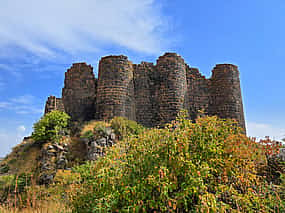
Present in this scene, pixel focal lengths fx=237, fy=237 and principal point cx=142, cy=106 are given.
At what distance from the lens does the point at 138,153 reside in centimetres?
507

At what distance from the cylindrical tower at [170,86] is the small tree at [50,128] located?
21.9 feet

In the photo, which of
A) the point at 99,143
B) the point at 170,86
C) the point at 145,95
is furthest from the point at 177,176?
the point at 145,95

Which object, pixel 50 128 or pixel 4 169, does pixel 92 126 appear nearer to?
pixel 50 128

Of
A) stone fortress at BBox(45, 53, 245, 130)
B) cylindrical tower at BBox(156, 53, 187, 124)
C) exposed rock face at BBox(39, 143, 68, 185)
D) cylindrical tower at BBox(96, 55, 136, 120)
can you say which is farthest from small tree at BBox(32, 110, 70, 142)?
cylindrical tower at BBox(156, 53, 187, 124)

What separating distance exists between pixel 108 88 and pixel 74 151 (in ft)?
→ 15.4

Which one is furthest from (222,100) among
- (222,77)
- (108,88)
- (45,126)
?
(45,126)

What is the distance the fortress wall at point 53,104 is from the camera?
15.7 meters

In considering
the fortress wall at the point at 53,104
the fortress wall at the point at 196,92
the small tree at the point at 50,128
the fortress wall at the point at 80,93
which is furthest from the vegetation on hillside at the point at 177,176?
the fortress wall at the point at 196,92

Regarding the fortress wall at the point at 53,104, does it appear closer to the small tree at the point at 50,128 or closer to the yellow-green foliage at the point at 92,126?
the small tree at the point at 50,128

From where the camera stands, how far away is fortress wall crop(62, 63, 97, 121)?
17219 mm

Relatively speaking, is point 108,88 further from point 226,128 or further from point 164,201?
point 164,201

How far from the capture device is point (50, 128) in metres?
14.2

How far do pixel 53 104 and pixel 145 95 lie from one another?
6.43 metres

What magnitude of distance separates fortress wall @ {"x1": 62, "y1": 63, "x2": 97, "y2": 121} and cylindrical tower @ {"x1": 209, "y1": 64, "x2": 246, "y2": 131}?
31.5 ft
